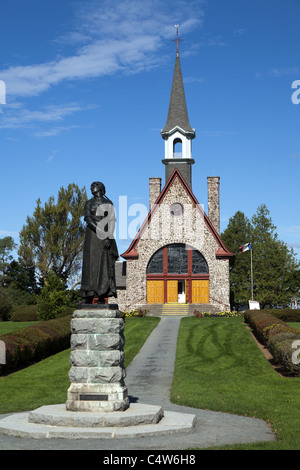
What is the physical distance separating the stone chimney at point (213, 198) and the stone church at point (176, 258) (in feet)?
11.7

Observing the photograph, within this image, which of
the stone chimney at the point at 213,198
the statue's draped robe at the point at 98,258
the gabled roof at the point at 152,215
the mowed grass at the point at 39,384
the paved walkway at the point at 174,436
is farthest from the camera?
the stone chimney at the point at 213,198

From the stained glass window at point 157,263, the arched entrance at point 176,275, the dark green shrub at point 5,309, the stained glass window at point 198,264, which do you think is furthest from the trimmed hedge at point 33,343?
the dark green shrub at point 5,309

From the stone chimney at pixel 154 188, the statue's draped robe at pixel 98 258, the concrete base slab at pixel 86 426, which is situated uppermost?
the stone chimney at pixel 154 188

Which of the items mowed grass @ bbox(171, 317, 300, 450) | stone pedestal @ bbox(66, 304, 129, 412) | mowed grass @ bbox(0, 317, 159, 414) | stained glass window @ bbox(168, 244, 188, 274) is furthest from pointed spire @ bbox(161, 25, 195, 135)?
stone pedestal @ bbox(66, 304, 129, 412)

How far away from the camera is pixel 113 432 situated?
30.9 feet

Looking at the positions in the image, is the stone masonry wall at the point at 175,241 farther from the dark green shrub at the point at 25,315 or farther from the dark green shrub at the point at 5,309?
the dark green shrub at the point at 5,309

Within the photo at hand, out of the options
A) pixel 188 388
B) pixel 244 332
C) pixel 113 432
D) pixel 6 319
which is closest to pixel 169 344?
pixel 244 332

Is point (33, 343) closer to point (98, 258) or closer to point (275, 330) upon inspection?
point (275, 330)

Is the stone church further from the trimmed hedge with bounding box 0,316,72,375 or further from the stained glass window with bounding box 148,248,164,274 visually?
the trimmed hedge with bounding box 0,316,72,375

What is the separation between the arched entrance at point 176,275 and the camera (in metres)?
41.6

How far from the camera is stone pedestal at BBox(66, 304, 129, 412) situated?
10.6 meters

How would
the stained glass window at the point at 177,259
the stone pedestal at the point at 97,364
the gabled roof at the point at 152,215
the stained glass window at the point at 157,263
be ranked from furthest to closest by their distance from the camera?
the stained glass window at the point at 157,263 → the stained glass window at the point at 177,259 → the gabled roof at the point at 152,215 → the stone pedestal at the point at 97,364

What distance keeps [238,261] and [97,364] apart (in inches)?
1984
